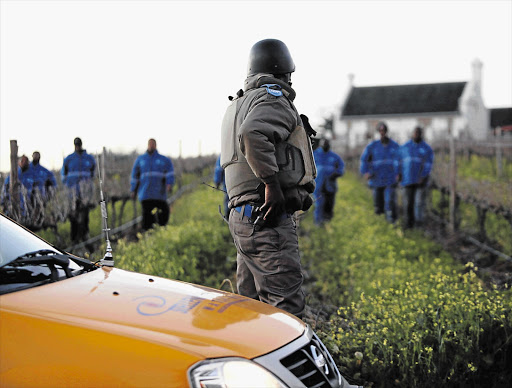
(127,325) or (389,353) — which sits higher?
(127,325)

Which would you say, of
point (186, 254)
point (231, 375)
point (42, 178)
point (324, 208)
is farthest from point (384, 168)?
point (231, 375)

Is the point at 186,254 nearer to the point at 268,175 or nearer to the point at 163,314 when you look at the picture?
the point at 268,175

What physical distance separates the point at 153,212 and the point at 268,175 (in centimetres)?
784

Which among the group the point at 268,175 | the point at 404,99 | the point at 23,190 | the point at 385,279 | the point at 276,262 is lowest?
the point at 385,279

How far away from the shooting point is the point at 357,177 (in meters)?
27.5

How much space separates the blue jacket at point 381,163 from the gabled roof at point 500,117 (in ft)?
166

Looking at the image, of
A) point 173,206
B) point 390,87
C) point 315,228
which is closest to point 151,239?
point 315,228

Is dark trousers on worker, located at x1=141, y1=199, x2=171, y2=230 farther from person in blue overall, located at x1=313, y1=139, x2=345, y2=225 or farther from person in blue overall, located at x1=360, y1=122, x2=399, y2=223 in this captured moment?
person in blue overall, located at x1=360, y1=122, x2=399, y2=223

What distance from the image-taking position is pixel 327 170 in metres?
12.7

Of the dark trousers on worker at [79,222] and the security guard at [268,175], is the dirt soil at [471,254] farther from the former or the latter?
the dark trousers on worker at [79,222]

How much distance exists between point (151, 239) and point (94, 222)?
228cm

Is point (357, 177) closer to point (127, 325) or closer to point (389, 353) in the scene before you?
point (389, 353)

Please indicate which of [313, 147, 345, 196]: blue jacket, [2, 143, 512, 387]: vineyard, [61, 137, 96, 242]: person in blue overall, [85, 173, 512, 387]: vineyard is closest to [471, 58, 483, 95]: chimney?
[2, 143, 512, 387]: vineyard

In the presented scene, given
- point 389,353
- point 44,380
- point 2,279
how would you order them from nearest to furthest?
point 44,380 < point 2,279 < point 389,353
